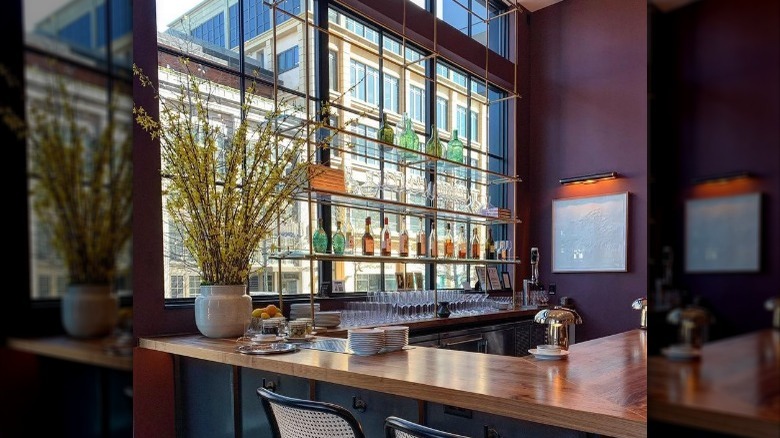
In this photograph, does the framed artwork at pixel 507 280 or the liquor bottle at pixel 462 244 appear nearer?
the liquor bottle at pixel 462 244

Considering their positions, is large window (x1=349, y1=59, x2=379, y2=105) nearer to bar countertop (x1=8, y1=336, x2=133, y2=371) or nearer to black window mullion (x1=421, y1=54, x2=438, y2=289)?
black window mullion (x1=421, y1=54, x2=438, y2=289)

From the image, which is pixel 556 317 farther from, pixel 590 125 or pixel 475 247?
pixel 590 125

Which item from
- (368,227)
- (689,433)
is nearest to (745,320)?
(689,433)

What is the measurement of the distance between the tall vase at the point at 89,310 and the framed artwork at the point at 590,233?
5.49 meters

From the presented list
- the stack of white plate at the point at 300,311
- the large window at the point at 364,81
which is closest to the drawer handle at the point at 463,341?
the stack of white plate at the point at 300,311

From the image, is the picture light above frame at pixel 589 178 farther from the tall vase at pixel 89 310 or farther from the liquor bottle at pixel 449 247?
the tall vase at pixel 89 310

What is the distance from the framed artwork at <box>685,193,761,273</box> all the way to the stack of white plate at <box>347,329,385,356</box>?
1.85 metres

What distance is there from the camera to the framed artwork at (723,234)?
211mm

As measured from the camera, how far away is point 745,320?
0.22 m

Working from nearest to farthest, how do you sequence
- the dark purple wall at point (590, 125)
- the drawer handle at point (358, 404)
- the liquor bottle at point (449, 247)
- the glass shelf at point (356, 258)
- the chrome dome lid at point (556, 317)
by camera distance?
the drawer handle at point (358, 404), the chrome dome lid at point (556, 317), the glass shelf at point (356, 258), the liquor bottle at point (449, 247), the dark purple wall at point (590, 125)

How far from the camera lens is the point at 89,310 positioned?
0.19 meters

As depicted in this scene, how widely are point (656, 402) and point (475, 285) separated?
4969 mm

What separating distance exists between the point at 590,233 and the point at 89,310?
5658 millimetres

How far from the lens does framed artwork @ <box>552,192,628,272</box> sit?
523 centimetres
